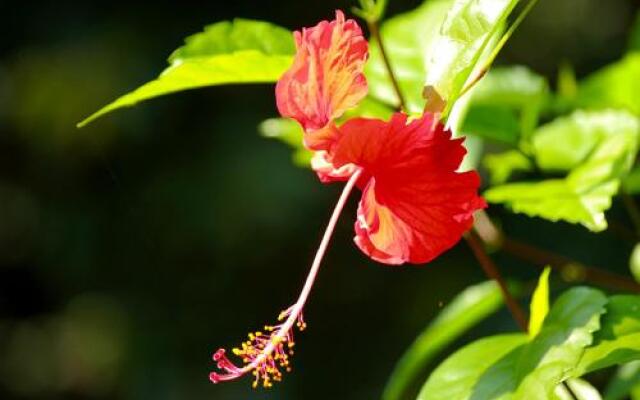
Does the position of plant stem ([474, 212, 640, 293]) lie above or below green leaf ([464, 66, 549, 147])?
below

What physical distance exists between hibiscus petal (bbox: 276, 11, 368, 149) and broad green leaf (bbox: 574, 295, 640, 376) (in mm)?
212

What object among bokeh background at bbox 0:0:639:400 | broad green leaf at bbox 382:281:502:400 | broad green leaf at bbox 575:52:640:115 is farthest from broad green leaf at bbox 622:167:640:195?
bokeh background at bbox 0:0:639:400

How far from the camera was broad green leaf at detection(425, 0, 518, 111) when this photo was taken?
2.29 feet

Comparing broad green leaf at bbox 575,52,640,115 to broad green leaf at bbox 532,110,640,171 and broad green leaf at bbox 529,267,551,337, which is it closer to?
broad green leaf at bbox 532,110,640,171

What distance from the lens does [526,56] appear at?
9.89ft

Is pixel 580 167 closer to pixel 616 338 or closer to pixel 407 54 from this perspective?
pixel 407 54

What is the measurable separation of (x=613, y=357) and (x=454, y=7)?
9.2 inches

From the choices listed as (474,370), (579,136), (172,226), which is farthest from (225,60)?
(172,226)

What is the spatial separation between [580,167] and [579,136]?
75 mm

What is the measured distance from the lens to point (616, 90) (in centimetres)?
120

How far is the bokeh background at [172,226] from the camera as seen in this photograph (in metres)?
2.83

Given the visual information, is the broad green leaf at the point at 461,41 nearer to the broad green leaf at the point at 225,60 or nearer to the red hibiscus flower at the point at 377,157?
the red hibiscus flower at the point at 377,157

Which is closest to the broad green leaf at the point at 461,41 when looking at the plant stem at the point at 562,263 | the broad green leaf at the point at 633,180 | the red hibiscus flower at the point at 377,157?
the red hibiscus flower at the point at 377,157

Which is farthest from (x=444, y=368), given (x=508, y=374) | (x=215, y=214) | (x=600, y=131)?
(x=215, y=214)
